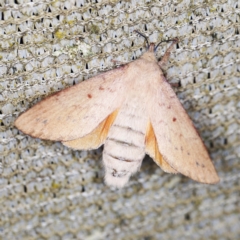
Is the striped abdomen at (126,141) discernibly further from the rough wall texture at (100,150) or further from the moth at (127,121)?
the rough wall texture at (100,150)

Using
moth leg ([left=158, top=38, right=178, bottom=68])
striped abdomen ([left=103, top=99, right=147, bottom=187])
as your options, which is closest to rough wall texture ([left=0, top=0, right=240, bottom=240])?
moth leg ([left=158, top=38, right=178, bottom=68])

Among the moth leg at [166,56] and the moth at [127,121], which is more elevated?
the moth leg at [166,56]

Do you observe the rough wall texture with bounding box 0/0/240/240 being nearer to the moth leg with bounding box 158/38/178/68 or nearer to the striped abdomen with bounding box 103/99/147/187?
the moth leg with bounding box 158/38/178/68

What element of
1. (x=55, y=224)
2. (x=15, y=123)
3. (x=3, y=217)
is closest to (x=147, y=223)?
(x=55, y=224)

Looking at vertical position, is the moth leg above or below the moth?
above

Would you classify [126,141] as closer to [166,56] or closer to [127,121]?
[127,121]

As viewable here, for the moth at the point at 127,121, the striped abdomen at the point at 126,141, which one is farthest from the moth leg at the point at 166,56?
the striped abdomen at the point at 126,141
